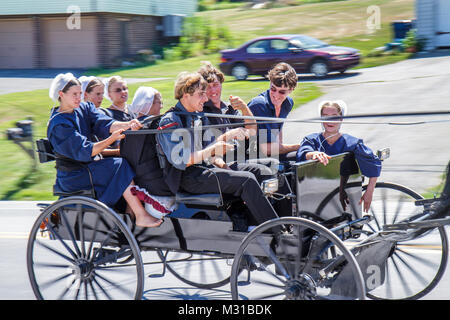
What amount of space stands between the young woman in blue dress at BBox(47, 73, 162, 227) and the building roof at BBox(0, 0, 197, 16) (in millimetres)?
19908

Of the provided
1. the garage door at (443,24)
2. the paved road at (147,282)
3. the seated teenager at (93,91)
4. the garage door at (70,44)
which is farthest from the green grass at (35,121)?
the garage door at (70,44)

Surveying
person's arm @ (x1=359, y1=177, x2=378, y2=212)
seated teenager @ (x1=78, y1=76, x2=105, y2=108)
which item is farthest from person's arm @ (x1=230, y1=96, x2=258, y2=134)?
seated teenager @ (x1=78, y1=76, x2=105, y2=108)

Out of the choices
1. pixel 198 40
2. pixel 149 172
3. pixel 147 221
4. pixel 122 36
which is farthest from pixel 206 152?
pixel 122 36

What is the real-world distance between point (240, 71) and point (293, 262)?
14.2 m

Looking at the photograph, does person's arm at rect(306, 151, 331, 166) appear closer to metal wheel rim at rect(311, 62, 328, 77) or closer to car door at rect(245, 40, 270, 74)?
metal wheel rim at rect(311, 62, 328, 77)

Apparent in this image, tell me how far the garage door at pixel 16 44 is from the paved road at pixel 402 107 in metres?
13.5

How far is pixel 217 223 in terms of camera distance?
420 cm

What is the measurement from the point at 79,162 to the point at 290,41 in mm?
13699

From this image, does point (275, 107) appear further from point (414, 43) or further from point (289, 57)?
point (414, 43)

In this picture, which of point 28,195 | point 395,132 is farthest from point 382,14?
point 28,195

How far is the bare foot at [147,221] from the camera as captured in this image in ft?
14.4

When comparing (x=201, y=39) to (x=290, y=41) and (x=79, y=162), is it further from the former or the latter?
(x=79, y=162)

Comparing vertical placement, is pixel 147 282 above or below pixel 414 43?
below

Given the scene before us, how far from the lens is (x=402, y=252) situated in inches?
189
